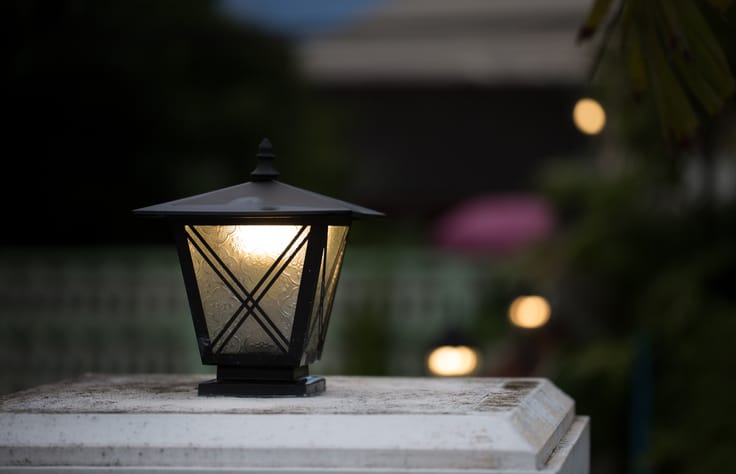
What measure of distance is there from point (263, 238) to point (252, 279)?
0.09 metres

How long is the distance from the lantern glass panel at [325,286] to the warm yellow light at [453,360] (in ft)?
10.7

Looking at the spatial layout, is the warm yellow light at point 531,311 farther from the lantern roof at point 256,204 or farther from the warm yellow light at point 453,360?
the lantern roof at point 256,204

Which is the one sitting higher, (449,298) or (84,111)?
(84,111)

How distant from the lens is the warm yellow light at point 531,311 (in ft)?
21.2

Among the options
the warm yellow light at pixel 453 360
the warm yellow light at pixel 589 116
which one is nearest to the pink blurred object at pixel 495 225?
the warm yellow light at pixel 589 116

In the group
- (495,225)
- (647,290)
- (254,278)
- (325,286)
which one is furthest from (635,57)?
(495,225)

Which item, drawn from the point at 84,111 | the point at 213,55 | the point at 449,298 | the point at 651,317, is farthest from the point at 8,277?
the point at 651,317

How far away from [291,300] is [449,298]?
7099mm

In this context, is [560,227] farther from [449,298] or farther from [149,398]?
[149,398]

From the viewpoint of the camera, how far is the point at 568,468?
2119mm

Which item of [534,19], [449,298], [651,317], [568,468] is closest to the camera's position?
[568,468]

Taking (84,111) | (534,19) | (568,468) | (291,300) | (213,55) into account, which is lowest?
(568,468)

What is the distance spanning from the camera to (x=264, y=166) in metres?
2.42

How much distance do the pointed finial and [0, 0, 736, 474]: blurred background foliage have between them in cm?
90
